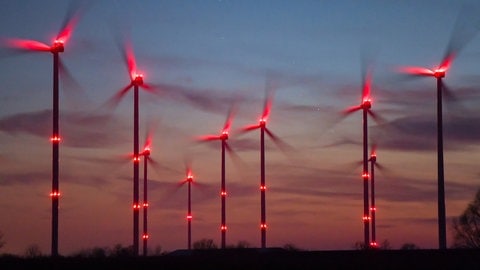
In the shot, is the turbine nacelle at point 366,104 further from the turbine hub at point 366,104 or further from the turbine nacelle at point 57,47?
the turbine nacelle at point 57,47

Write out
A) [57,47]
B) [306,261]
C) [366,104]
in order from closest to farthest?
[306,261] → [57,47] → [366,104]

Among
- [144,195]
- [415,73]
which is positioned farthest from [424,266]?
[144,195]

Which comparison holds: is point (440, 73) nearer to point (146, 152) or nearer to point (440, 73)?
point (440, 73)

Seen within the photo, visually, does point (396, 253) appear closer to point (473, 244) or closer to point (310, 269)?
point (310, 269)

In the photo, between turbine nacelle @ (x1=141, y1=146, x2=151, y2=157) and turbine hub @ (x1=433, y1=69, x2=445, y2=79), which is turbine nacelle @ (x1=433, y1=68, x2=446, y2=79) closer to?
turbine hub @ (x1=433, y1=69, x2=445, y2=79)

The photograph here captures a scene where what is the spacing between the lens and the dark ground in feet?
232

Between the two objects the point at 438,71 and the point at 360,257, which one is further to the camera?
the point at 438,71

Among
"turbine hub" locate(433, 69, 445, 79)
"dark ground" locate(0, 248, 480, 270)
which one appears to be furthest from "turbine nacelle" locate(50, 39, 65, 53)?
"turbine hub" locate(433, 69, 445, 79)

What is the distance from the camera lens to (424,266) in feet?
252

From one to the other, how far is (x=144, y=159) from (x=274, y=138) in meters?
24.9

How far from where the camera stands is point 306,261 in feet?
257

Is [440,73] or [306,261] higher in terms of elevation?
[440,73]

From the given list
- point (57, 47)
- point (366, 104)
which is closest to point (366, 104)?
point (366, 104)

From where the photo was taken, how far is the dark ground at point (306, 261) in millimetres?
Answer: 70625
